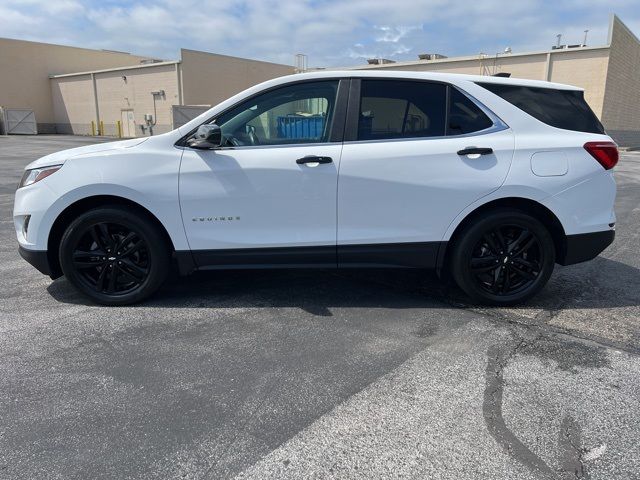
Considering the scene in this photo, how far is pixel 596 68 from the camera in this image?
26.3 meters

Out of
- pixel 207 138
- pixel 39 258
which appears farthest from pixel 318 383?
pixel 39 258

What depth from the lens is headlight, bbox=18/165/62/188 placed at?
3.94 m

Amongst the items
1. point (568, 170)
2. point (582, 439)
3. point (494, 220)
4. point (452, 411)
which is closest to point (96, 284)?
point (452, 411)

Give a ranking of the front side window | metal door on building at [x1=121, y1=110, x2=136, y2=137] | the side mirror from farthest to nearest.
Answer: metal door on building at [x1=121, y1=110, x2=136, y2=137]
the front side window
the side mirror

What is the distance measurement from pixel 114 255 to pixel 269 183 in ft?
4.66

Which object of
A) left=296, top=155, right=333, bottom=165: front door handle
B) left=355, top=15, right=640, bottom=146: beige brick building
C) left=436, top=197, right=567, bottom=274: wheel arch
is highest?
left=355, top=15, right=640, bottom=146: beige brick building

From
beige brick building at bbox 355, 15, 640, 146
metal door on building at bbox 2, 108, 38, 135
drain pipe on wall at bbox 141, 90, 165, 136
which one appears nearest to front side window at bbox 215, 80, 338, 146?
beige brick building at bbox 355, 15, 640, 146

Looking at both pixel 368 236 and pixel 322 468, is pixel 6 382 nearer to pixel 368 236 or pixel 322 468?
pixel 322 468

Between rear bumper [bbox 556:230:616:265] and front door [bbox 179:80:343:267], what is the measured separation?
194 cm

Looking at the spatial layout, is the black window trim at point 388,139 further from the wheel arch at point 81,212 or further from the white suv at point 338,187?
the wheel arch at point 81,212

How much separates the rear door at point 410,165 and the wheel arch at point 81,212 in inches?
58.7

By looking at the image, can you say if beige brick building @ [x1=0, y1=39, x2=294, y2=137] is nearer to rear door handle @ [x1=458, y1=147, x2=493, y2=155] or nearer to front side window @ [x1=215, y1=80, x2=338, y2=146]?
front side window @ [x1=215, y1=80, x2=338, y2=146]

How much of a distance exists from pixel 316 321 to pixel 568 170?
2.33 meters

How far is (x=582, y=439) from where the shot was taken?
2.49 metres
